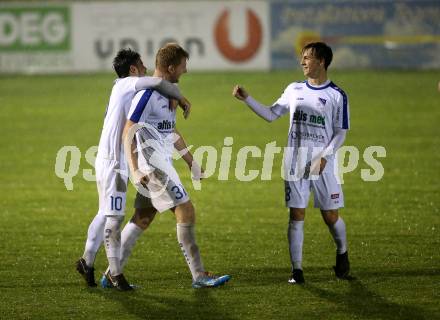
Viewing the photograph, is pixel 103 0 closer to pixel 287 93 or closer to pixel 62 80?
pixel 62 80

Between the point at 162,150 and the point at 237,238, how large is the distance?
9.18 ft

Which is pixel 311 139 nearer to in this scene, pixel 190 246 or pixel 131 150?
pixel 190 246

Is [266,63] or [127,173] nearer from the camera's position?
[127,173]

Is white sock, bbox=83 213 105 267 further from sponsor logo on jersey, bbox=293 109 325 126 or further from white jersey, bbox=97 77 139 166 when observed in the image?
sponsor logo on jersey, bbox=293 109 325 126

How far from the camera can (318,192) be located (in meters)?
9.02

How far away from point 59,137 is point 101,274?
11.0 metres

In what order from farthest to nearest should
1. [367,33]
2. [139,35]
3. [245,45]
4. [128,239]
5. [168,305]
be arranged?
[139,35]
[245,45]
[367,33]
[128,239]
[168,305]

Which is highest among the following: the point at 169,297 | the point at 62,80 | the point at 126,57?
the point at 62,80

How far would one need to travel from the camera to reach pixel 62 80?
3212cm

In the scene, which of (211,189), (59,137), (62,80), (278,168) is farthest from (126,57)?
(62,80)

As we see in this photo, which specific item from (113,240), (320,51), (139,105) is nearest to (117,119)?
(139,105)

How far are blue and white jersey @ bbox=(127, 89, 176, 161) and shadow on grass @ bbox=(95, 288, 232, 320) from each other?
3.82ft

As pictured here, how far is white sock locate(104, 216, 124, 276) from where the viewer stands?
8609mm

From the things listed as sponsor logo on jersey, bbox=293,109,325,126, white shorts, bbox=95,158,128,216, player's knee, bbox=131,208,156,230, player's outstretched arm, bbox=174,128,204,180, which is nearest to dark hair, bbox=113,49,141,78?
player's outstretched arm, bbox=174,128,204,180
